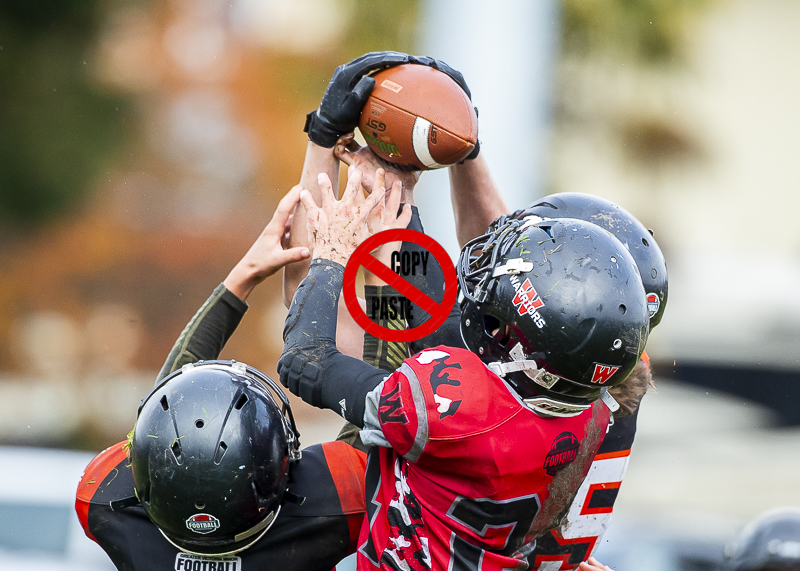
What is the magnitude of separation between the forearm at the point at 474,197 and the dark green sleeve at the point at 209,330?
898 mm

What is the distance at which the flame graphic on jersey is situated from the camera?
76.2 inches

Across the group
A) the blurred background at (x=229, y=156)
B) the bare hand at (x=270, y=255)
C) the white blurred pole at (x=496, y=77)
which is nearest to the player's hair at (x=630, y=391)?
the bare hand at (x=270, y=255)

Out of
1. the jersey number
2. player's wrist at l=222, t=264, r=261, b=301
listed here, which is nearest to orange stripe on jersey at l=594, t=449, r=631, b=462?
the jersey number

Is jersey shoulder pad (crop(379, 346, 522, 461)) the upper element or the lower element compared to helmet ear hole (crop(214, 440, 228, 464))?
upper

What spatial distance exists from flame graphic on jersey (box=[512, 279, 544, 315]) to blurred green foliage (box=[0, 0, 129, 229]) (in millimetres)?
11071

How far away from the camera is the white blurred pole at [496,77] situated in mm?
6949

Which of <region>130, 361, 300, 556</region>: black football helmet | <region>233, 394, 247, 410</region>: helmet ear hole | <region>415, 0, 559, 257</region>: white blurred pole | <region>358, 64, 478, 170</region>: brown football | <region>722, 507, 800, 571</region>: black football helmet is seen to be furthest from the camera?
<region>415, 0, 559, 257</region>: white blurred pole

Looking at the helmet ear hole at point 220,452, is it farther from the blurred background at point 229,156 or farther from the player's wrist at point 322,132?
the blurred background at point 229,156

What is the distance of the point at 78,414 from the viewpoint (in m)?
11.8

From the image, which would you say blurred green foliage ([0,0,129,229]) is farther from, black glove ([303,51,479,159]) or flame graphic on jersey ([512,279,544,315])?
flame graphic on jersey ([512,279,544,315])

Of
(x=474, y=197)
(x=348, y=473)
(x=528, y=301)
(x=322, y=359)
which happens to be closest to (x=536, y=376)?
(x=528, y=301)

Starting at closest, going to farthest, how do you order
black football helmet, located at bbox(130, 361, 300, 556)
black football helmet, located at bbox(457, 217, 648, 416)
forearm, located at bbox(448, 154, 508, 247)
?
black football helmet, located at bbox(457, 217, 648, 416), black football helmet, located at bbox(130, 361, 300, 556), forearm, located at bbox(448, 154, 508, 247)

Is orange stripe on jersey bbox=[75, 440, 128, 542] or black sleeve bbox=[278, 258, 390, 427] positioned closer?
black sleeve bbox=[278, 258, 390, 427]

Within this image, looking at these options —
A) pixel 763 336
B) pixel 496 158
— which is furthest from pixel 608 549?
pixel 763 336
